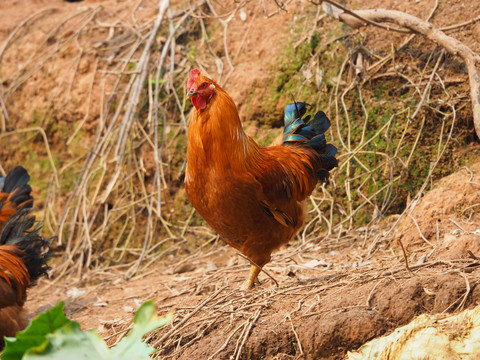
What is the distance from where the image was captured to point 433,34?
15.7 ft

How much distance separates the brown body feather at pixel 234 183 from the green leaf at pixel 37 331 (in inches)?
75.6

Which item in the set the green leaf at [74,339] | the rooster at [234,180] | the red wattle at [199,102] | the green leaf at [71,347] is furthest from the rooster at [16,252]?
the green leaf at [71,347]

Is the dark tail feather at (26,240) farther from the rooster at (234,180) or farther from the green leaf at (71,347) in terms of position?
the green leaf at (71,347)

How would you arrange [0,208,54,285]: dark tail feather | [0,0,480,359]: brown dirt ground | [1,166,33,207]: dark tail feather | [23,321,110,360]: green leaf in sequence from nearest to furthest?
1. [23,321,110,360]: green leaf
2. [0,0,480,359]: brown dirt ground
3. [0,208,54,285]: dark tail feather
4. [1,166,33,207]: dark tail feather

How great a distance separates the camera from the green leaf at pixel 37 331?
1.75m

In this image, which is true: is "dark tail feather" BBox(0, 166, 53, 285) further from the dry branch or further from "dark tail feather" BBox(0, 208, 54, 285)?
the dry branch

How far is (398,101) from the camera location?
5.50 metres

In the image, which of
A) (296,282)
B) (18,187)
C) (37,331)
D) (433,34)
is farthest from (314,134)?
(37,331)

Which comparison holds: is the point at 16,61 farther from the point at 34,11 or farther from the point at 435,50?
the point at 435,50

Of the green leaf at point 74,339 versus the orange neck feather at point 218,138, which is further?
the orange neck feather at point 218,138

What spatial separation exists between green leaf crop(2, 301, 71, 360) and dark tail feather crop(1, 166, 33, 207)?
12.1ft

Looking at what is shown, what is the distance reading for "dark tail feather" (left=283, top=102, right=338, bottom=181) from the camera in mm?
4434

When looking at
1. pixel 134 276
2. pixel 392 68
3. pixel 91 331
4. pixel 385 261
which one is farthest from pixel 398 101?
pixel 91 331

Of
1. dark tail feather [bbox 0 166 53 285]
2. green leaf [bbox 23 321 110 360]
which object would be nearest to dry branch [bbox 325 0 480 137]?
dark tail feather [bbox 0 166 53 285]
